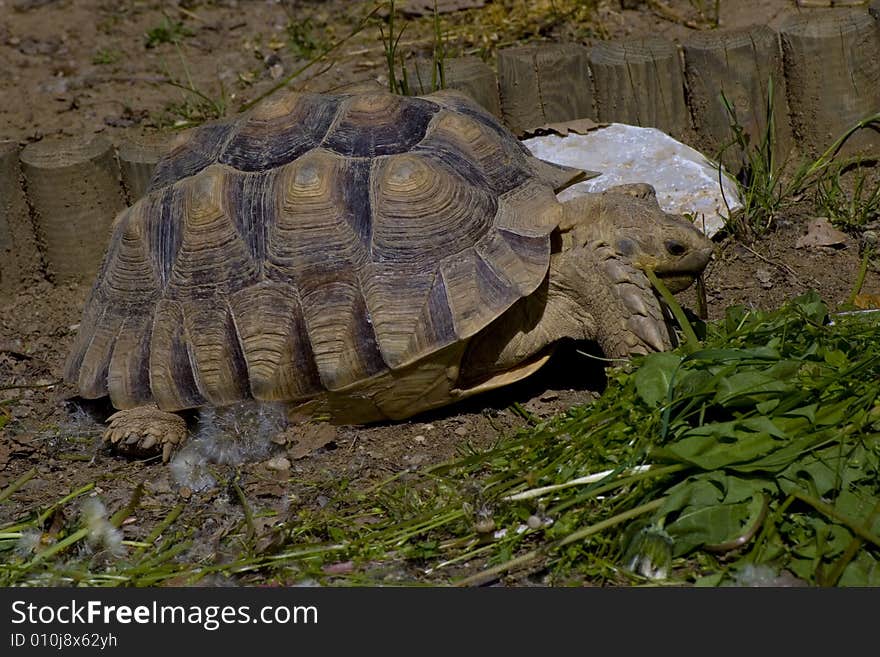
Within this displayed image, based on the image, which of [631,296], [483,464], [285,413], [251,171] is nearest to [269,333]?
[285,413]

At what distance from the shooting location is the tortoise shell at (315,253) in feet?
12.4

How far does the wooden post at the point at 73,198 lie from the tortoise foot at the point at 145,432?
127cm

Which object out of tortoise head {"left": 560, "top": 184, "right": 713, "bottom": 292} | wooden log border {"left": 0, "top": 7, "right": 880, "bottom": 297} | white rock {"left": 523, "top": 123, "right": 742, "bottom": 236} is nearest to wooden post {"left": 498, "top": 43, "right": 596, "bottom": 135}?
wooden log border {"left": 0, "top": 7, "right": 880, "bottom": 297}

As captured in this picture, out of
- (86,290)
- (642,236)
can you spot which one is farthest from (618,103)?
(86,290)

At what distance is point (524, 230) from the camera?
3885 millimetres

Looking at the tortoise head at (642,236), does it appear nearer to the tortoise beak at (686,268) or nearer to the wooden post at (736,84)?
the tortoise beak at (686,268)

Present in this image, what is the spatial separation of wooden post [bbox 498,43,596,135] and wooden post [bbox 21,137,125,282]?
176 centimetres

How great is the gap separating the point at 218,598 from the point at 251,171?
5.24ft

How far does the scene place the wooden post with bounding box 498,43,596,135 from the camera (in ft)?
16.6

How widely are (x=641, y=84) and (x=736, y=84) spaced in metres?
0.41

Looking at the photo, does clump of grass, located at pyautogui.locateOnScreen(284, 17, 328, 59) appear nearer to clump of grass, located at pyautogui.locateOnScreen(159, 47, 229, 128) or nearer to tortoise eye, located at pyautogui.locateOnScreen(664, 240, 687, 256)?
clump of grass, located at pyautogui.locateOnScreen(159, 47, 229, 128)

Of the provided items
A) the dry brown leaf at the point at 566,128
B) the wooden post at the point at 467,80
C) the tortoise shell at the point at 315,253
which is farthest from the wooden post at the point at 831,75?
the tortoise shell at the point at 315,253

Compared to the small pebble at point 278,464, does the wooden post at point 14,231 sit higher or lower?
higher

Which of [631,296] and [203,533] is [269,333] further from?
[631,296]
